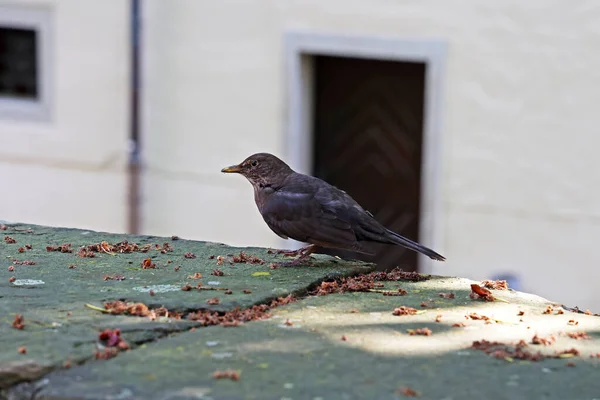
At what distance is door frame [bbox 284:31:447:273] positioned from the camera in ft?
31.2

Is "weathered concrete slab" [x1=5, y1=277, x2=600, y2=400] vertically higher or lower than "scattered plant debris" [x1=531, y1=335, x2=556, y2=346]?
lower

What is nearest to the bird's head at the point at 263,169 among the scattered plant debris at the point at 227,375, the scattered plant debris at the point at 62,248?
the scattered plant debris at the point at 62,248

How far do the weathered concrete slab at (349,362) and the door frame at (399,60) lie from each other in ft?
19.4

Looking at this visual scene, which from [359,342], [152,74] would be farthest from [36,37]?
[359,342]

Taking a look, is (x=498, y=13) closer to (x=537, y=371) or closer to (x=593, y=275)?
(x=593, y=275)

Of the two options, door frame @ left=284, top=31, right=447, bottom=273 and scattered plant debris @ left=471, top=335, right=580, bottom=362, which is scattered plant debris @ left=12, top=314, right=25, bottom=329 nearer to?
scattered plant debris @ left=471, top=335, right=580, bottom=362

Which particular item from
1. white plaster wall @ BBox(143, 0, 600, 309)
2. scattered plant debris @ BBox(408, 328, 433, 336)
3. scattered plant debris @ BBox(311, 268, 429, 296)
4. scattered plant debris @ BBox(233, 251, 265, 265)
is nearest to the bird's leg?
scattered plant debris @ BBox(233, 251, 265, 265)

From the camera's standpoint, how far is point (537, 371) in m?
2.96

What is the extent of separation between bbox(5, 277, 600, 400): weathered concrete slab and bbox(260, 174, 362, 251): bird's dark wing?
121 cm

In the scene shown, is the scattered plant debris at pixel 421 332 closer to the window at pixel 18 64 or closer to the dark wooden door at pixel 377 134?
the dark wooden door at pixel 377 134

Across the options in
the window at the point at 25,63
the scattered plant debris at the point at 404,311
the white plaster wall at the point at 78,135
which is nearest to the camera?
the scattered plant debris at the point at 404,311

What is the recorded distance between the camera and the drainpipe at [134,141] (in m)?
10.6

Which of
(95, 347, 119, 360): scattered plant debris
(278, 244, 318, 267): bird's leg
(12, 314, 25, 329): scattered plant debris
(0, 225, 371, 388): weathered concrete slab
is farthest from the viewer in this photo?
(278, 244, 318, 267): bird's leg

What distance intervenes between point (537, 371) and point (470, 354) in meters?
0.20
